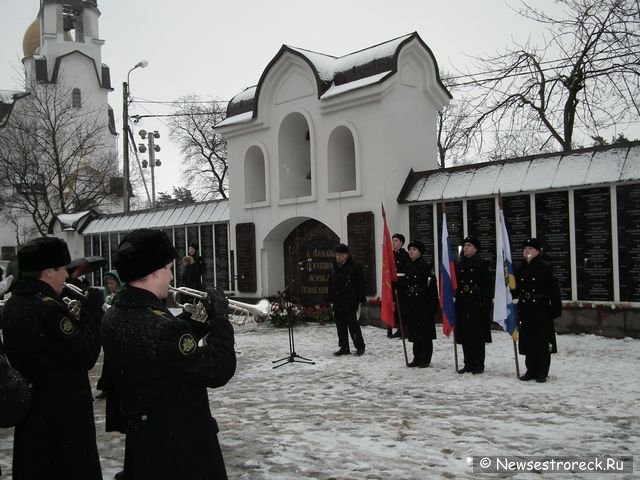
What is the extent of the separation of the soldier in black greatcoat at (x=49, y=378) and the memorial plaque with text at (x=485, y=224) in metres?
9.64

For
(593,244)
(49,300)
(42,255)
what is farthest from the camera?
(593,244)

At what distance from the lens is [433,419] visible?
5926 mm

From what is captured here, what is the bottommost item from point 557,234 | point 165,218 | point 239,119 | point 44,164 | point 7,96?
point 557,234

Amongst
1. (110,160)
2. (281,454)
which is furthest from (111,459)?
(110,160)

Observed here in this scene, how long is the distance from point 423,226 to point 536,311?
565cm

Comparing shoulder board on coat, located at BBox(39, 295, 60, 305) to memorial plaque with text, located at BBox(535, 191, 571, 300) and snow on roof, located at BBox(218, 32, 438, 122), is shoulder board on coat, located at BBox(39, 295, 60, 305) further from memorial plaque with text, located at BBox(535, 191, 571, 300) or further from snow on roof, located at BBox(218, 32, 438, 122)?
snow on roof, located at BBox(218, 32, 438, 122)

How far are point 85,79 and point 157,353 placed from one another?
49290 mm

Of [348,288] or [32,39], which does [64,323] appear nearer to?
[348,288]

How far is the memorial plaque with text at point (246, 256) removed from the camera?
16234mm

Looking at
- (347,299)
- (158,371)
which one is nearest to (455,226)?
(347,299)

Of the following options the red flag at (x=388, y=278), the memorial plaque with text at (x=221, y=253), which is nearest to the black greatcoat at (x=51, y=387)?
the red flag at (x=388, y=278)

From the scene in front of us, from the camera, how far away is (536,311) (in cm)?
763

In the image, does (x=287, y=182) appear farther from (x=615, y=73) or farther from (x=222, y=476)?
(x=222, y=476)

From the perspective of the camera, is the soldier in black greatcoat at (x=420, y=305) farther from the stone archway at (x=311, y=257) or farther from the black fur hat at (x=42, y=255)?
the black fur hat at (x=42, y=255)
